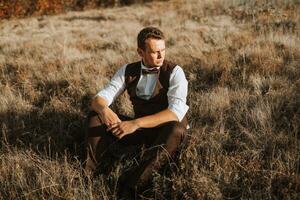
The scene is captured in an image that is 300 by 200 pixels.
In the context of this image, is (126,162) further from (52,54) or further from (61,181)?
(52,54)

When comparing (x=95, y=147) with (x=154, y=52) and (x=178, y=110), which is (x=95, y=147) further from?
(x=154, y=52)

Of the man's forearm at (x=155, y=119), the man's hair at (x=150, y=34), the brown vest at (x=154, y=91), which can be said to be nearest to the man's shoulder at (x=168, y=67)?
the brown vest at (x=154, y=91)

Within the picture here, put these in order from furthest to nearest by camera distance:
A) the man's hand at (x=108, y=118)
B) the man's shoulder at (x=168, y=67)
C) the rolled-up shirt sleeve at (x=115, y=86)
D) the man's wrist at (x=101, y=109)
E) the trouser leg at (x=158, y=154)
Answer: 1. the rolled-up shirt sleeve at (x=115, y=86)
2. the man's shoulder at (x=168, y=67)
3. the man's wrist at (x=101, y=109)
4. the man's hand at (x=108, y=118)
5. the trouser leg at (x=158, y=154)

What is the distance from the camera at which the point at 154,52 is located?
380cm

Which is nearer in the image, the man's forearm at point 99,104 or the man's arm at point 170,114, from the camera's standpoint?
the man's arm at point 170,114

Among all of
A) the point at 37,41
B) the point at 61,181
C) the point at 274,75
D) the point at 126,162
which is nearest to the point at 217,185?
the point at 126,162

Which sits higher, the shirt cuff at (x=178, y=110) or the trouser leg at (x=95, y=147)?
the shirt cuff at (x=178, y=110)

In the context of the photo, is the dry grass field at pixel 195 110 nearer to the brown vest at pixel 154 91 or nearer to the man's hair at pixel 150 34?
the brown vest at pixel 154 91

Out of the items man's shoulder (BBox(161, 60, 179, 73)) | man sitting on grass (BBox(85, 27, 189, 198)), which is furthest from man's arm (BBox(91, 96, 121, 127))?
man's shoulder (BBox(161, 60, 179, 73))

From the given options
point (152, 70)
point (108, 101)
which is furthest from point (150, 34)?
point (108, 101)

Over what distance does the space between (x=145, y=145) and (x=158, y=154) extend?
589mm

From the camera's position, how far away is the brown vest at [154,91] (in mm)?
3885

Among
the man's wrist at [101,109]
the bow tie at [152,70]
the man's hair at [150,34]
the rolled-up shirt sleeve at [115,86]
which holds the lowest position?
the man's wrist at [101,109]

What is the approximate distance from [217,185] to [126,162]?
1025 millimetres
